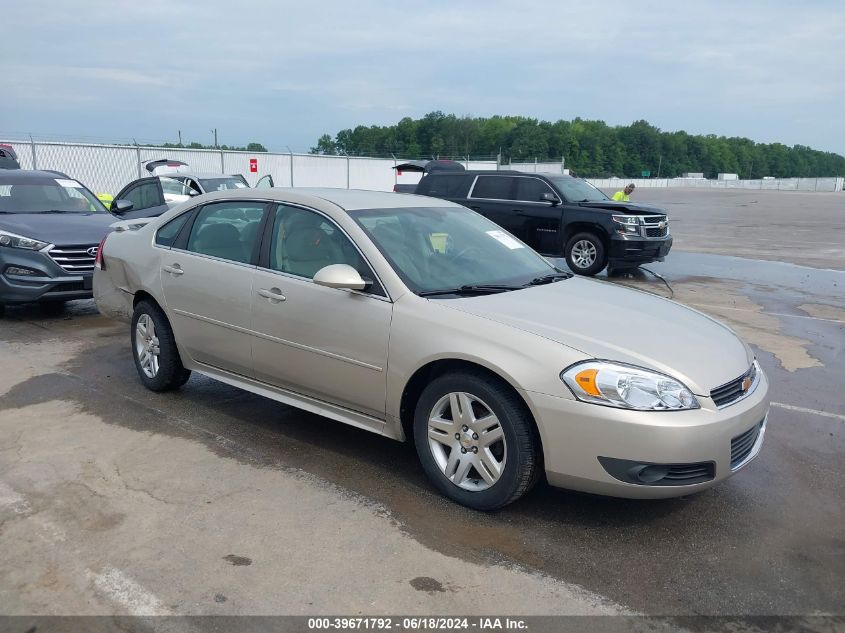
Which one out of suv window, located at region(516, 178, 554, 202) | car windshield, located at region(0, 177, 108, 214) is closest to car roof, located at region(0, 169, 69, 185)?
car windshield, located at region(0, 177, 108, 214)

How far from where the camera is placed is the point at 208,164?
29844 mm

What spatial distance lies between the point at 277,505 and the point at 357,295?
4.02ft

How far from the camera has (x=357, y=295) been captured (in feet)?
13.9

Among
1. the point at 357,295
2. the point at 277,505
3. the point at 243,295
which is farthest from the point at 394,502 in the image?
the point at 243,295

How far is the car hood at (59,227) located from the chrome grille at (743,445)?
728cm

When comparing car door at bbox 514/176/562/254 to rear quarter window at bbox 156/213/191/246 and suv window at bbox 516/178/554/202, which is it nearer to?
suv window at bbox 516/178/554/202

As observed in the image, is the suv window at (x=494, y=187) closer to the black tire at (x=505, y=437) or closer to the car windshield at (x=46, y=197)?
the car windshield at (x=46, y=197)

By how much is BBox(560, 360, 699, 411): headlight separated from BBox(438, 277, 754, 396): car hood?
52mm

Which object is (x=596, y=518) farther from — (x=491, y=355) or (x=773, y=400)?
(x=773, y=400)

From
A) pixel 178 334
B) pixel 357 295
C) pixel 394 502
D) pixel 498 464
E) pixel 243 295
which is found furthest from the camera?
pixel 178 334

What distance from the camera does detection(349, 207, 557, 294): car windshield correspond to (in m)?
4.36

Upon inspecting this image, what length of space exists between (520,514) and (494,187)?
34.3 feet

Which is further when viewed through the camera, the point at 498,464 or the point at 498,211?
the point at 498,211

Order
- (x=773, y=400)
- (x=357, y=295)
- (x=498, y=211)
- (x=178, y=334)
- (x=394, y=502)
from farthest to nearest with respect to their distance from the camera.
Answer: (x=498, y=211)
(x=773, y=400)
(x=178, y=334)
(x=357, y=295)
(x=394, y=502)
